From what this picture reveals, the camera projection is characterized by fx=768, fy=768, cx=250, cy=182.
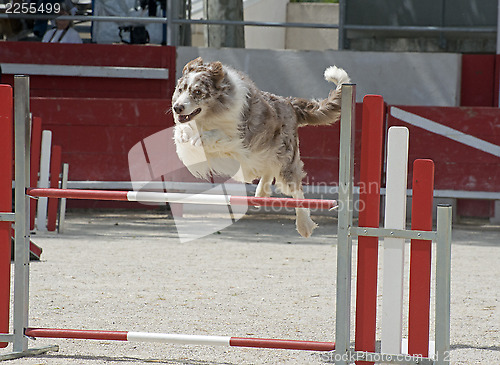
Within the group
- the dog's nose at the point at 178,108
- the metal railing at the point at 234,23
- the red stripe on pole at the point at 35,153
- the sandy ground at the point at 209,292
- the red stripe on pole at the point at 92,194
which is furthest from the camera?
the metal railing at the point at 234,23

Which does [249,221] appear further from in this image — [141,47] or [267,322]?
[267,322]

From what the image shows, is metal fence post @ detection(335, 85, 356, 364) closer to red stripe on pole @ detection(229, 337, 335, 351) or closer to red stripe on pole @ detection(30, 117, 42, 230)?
red stripe on pole @ detection(229, 337, 335, 351)

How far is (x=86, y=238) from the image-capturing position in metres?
9.66

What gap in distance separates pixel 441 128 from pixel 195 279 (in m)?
5.71

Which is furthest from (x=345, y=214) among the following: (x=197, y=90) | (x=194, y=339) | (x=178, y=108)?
(x=197, y=90)

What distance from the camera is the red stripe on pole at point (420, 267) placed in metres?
3.73

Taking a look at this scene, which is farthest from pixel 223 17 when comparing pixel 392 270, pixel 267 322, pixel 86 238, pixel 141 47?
pixel 392 270

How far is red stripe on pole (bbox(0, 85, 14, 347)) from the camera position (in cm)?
424

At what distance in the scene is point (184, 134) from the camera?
4.89 metres

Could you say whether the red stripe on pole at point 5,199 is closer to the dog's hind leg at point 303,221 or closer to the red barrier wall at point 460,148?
the dog's hind leg at point 303,221

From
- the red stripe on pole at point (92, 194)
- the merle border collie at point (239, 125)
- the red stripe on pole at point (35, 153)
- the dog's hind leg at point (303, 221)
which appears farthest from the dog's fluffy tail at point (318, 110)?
the red stripe on pole at point (35, 153)

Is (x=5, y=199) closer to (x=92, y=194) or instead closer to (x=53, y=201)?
(x=92, y=194)

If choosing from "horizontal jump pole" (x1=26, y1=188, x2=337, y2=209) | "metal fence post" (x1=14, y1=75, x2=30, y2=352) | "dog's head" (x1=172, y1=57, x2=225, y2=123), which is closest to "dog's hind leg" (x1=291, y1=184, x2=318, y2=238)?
"dog's head" (x1=172, y1=57, x2=225, y2=123)

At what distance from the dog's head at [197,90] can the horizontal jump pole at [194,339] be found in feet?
4.72
